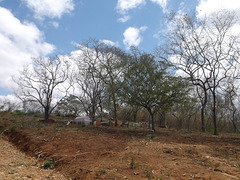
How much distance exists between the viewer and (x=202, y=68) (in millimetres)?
14281

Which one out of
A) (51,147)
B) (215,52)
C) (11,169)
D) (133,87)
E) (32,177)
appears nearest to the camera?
(32,177)

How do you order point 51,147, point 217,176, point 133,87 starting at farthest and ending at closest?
point 133,87 < point 51,147 < point 217,176

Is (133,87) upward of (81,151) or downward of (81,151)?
upward

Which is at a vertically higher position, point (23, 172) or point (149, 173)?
point (149, 173)

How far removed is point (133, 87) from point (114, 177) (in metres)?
9.10

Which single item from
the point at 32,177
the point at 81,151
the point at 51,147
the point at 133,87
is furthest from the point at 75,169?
the point at 133,87

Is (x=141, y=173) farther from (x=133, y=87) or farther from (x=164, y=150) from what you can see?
(x=133, y=87)

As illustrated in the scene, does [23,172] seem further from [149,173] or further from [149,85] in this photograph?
[149,85]

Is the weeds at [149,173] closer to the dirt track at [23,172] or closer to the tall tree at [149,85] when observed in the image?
the dirt track at [23,172]

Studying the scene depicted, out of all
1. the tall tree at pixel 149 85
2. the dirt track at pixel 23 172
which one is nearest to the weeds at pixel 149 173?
the dirt track at pixel 23 172

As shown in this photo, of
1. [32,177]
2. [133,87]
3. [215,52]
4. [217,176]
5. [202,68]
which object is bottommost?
[32,177]

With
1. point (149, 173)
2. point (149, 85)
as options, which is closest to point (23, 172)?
point (149, 173)

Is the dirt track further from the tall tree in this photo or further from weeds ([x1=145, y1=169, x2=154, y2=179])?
the tall tree

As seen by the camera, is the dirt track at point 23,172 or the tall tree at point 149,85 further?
the tall tree at point 149,85
